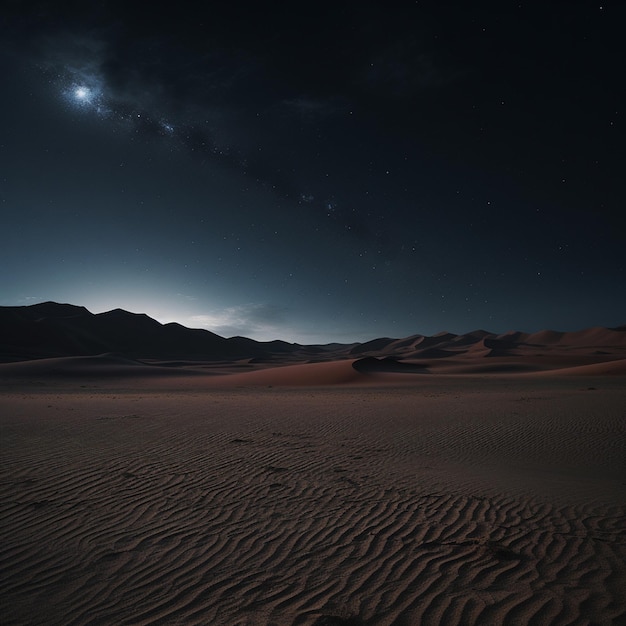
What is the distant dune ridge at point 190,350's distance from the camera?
157 ft

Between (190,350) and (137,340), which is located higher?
(137,340)

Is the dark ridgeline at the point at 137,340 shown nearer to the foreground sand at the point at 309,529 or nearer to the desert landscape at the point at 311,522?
the desert landscape at the point at 311,522

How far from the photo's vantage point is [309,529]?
4883 mm

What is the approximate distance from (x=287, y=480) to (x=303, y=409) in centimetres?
948

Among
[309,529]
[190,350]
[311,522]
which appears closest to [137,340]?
[190,350]

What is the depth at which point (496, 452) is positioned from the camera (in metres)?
9.62

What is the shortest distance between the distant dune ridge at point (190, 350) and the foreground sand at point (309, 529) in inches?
1116

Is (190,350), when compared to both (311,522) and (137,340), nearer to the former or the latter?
(137,340)

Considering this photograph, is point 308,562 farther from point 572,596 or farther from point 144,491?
point 144,491

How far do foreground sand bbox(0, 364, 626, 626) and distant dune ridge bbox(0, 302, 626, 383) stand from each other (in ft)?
93.0

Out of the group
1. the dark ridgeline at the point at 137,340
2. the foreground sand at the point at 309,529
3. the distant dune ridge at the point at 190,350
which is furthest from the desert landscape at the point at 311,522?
the dark ridgeline at the point at 137,340

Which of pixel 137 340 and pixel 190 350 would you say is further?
pixel 190 350

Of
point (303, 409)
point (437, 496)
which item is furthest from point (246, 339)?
point (437, 496)

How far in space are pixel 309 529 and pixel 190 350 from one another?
116 meters
